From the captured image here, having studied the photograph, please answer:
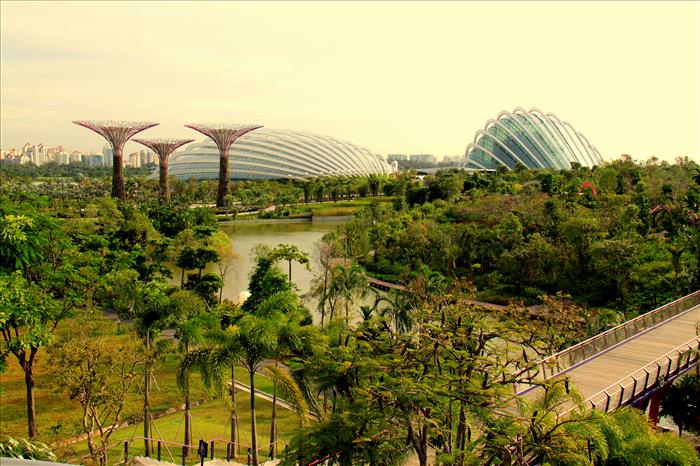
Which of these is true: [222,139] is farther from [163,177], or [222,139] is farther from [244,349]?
[244,349]

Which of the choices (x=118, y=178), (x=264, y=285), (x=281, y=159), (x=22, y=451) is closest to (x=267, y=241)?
(x=264, y=285)

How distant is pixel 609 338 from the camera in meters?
14.6

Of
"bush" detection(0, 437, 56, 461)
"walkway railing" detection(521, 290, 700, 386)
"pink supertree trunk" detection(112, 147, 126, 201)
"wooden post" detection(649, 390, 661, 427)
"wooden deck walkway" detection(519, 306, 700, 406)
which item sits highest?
"pink supertree trunk" detection(112, 147, 126, 201)

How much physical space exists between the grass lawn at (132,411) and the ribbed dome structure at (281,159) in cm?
7629

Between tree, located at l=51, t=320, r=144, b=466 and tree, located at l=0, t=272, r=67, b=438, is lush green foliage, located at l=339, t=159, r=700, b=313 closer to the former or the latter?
tree, located at l=0, t=272, r=67, b=438

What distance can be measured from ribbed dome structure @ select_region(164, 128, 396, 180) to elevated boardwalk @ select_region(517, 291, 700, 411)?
78935mm

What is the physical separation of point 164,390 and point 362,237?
20.1 metres

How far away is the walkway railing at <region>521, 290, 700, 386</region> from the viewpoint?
12875 mm

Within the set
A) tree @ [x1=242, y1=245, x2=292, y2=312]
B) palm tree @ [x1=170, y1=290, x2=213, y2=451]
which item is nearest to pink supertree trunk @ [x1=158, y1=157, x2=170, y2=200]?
tree @ [x1=242, y1=245, x2=292, y2=312]

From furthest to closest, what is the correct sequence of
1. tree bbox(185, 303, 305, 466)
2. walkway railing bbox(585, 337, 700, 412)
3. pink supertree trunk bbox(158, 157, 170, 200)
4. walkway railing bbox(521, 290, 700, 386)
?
pink supertree trunk bbox(158, 157, 170, 200) < walkway railing bbox(521, 290, 700, 386) < tree bbox(185, 303, 305, 466) < walkway railing bbox(585, 337, 700, 412)

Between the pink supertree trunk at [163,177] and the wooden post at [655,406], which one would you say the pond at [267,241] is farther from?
the pink supertree trunk at [163,177]

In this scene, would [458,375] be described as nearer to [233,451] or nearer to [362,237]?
[233,451]

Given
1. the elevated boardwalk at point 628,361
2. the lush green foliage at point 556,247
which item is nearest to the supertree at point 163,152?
the lush green foliage at point 556,247

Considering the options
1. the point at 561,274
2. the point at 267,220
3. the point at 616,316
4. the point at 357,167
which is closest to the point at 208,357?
the point at 616,316
